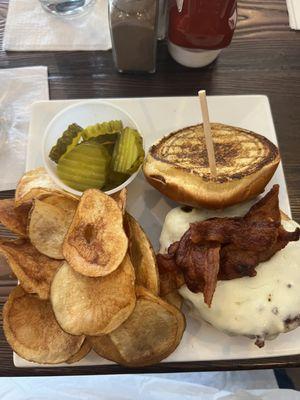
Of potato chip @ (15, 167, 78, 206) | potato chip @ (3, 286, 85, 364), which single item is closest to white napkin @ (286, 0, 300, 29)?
potato chip @ (15, 167, 78, 206)

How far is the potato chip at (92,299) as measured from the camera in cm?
84

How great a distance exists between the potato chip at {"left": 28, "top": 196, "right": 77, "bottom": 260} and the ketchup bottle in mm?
637

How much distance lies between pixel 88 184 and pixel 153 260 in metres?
0.25

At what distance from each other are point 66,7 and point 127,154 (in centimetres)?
74

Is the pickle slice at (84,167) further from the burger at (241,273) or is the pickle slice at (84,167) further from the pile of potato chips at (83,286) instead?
the burger at (241,273)

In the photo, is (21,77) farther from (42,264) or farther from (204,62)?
(42,264)

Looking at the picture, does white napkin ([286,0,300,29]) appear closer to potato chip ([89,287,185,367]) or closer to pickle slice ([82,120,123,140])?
pickle slice ([82,120,123,140])

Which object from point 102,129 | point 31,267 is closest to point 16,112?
point 102,129

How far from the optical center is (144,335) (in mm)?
910

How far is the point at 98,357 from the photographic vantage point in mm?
1003

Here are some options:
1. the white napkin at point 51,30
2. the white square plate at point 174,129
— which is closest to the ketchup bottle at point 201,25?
the white square plate at point 174,129

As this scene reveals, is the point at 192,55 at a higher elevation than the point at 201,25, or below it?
below

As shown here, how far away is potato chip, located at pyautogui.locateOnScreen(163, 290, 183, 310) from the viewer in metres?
1.00

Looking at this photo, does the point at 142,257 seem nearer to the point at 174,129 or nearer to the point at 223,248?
the point at 223,248
